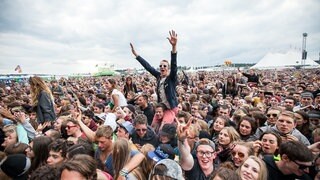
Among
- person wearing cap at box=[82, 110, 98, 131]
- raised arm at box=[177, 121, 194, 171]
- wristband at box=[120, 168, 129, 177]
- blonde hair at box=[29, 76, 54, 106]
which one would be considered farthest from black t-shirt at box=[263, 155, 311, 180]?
blonde hair at box=[29, 76, 54, 106]

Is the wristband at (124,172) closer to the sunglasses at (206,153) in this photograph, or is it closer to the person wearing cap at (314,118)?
the sunglasses at (206,153)

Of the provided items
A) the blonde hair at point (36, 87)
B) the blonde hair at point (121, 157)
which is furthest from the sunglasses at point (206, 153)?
the blonde hair at point (36, 87)

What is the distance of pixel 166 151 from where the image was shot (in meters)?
3.06

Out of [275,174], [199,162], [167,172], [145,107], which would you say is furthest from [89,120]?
[275,174]

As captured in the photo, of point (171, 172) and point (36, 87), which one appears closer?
point (171, 172)

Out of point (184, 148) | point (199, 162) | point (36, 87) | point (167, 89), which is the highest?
point (36, 87)

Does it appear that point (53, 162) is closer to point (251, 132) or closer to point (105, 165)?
point (105, 165)

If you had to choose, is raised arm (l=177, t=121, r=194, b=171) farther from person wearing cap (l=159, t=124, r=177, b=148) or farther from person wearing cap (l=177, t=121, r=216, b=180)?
person wearing cap (l=159, t=124, r=177, b=148)

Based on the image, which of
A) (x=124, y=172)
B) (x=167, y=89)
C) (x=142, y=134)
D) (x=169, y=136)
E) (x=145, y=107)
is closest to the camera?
(x=124, y=172)

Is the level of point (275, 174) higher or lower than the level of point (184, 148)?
lower

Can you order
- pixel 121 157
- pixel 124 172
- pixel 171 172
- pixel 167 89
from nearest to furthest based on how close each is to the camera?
1. pixel 171 172
2. pixel 124 172
3. pixel 121 157
4. pixel 167 89

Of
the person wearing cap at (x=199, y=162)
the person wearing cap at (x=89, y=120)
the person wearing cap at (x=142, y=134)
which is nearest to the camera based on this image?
the person wearing cap at (x=199, y=162)

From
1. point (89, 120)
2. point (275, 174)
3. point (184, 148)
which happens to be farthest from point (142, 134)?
point (275, 174)

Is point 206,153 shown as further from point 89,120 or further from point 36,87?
point 36,87
